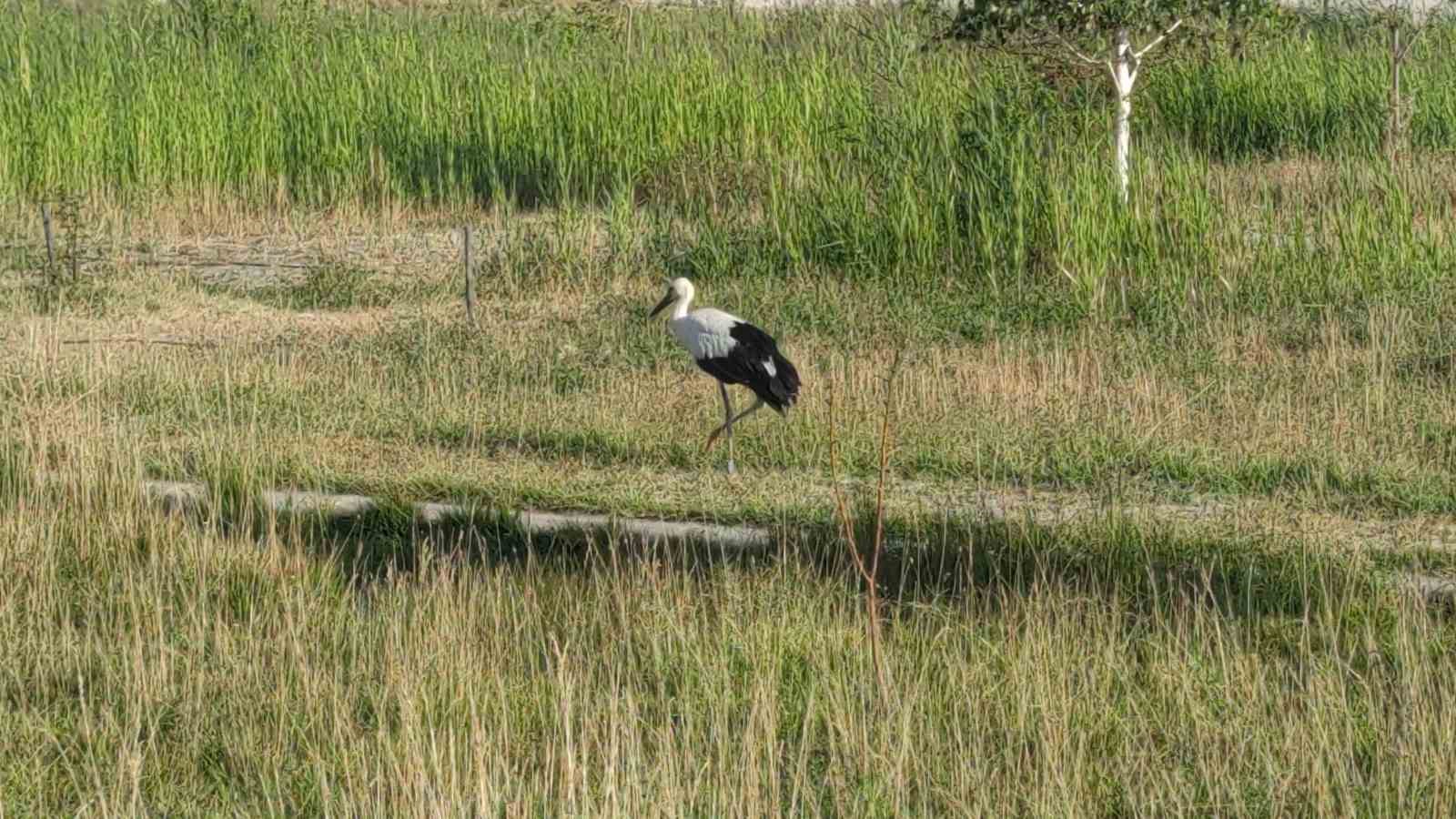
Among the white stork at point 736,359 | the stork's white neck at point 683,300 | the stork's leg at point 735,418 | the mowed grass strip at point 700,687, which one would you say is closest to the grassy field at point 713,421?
the mowed grass strip at point 700,687

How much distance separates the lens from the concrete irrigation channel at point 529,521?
23.0ft

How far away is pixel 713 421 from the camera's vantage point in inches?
361

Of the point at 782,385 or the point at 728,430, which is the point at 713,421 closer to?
the point at 728,430

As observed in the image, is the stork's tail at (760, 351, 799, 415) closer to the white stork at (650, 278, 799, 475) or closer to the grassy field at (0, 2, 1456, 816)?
the white stork at (650, 278, 799, 475)

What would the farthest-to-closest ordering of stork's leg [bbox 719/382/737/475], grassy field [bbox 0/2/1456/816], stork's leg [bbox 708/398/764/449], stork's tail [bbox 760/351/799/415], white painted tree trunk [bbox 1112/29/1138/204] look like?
1. white painted tree trunk [bbox 1112/29/1138/204]
2. stork's leg [bbox 708/398/764/449]
3. stork's leg [bbox 719/382/737/475]
4. stork's tail [bbox 760/351/799/415]
5. grassy field [bbox 0/2/1456/816]

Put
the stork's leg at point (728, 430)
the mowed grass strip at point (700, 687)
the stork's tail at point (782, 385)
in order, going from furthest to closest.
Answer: the stork's leg at point (728, 430) → the stork's tail at point (782, 385) → the mowed grass strip at point (700, 687)

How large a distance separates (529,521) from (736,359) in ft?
4.41

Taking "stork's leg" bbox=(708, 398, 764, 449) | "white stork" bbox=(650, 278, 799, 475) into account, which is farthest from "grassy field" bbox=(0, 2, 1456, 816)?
"white stork" bbox=(650, 278, 799, 475)

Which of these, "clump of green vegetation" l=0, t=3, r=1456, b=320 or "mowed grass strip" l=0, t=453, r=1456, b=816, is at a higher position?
"clump of green vegetation" l=0, t=3, r=1456, b=320

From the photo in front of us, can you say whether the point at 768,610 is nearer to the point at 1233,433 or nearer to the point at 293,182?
the point at 1233,433

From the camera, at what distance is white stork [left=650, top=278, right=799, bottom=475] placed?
8.14 metres

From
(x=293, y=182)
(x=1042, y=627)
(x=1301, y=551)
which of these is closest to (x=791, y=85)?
(x=293, y=182)

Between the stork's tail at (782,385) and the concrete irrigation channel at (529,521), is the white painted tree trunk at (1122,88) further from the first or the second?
the concrete irrigation channel at (529,521)

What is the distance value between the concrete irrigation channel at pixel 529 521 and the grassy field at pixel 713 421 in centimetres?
8
